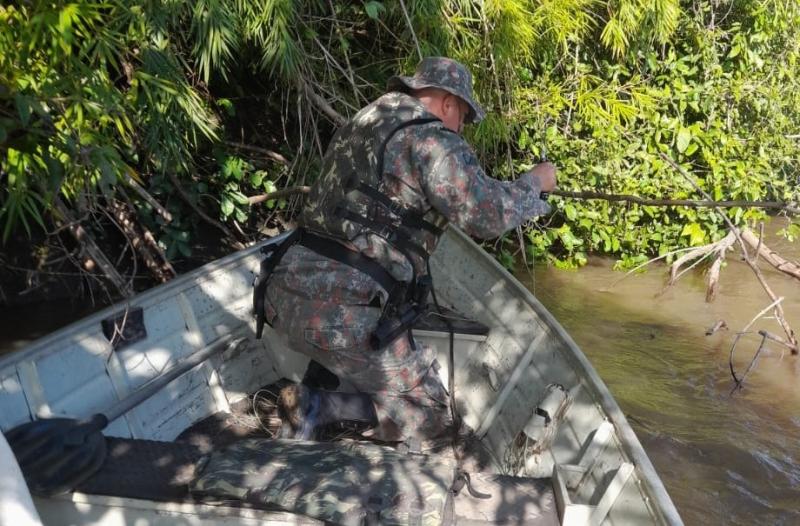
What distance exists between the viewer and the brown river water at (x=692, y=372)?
3.89 metres

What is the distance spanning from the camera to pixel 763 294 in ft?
21.5

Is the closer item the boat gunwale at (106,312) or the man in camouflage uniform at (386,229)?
the boat gunwale at (106,312)

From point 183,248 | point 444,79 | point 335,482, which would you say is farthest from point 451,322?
point 183,248

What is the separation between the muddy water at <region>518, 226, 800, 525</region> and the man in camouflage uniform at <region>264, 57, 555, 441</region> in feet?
6.38

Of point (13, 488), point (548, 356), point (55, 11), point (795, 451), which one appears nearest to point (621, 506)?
point (548, 356)

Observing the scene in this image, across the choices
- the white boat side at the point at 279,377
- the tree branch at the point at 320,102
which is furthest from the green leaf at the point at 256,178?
the white boat side at the point at 279,377

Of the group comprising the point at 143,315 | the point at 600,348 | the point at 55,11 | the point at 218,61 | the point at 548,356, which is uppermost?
the point at 55,11

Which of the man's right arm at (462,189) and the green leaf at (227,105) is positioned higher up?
the green leaf at (227,105)

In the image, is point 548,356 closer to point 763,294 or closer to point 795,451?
point 795,451

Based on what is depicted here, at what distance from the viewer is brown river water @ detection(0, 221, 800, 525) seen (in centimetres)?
389

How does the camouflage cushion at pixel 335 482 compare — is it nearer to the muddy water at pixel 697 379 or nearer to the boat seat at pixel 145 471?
the boat seat at pixel 145 471

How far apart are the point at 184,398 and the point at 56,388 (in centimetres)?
63

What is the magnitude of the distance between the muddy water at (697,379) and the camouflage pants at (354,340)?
1806mm

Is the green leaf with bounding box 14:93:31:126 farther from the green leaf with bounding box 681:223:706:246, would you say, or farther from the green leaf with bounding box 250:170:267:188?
the green leaf with bounding box 681:223:706:246
